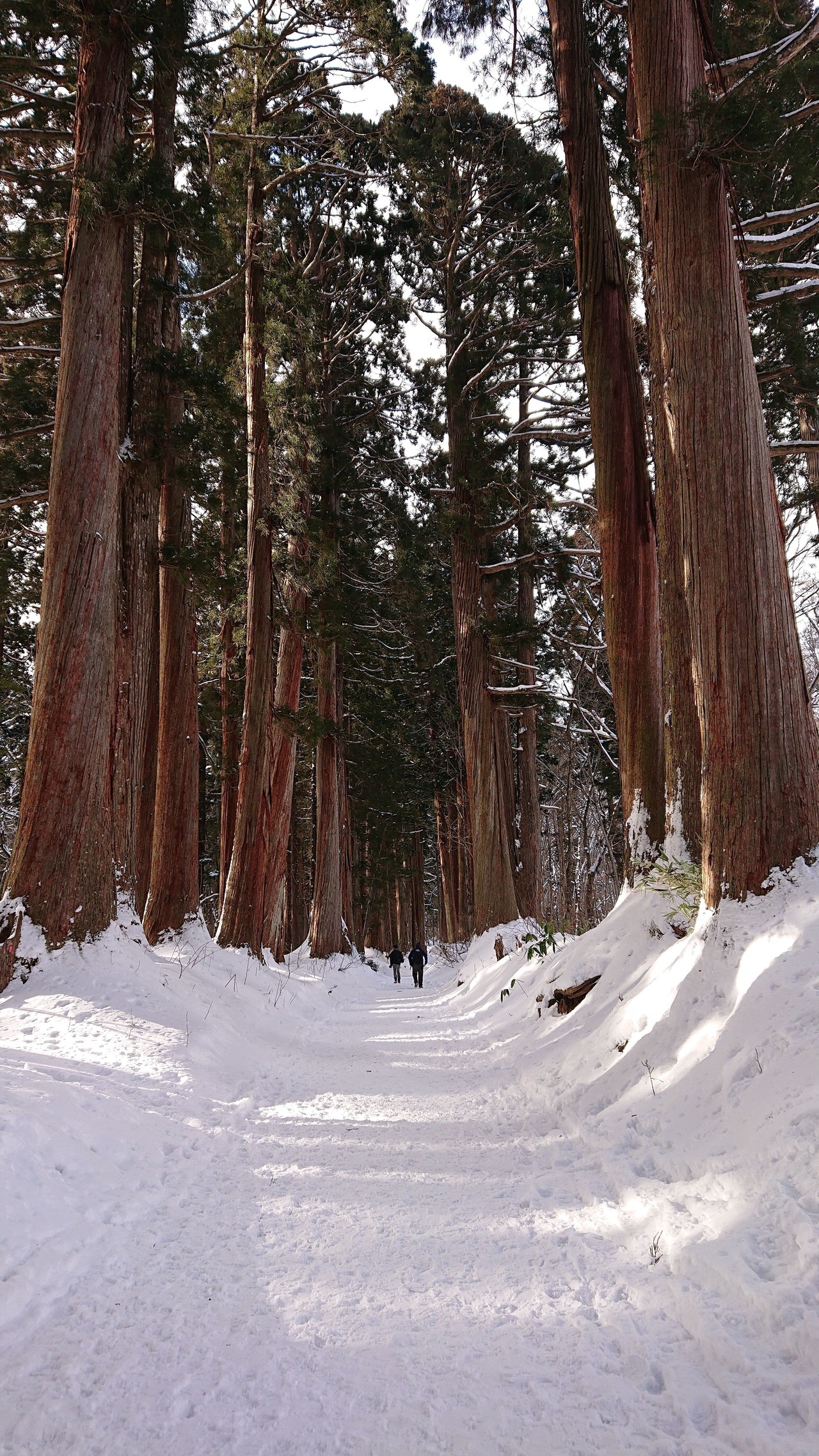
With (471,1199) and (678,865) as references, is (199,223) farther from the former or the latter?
(471,1199)

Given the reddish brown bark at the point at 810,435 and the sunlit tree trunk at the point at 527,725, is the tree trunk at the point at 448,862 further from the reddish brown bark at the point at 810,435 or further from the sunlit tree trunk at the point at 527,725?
the reddish brown bark at the point at 810,435

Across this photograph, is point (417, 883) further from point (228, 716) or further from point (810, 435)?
point (810, 435)

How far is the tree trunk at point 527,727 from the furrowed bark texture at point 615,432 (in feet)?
21.3

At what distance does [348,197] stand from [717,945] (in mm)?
15962

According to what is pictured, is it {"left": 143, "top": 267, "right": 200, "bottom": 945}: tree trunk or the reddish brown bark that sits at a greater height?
the reddish brown bark

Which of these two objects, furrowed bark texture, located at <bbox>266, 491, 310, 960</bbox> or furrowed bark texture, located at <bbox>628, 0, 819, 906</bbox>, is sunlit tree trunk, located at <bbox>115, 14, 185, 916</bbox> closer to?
furrowed bark texture, located at <bbox>266, 491, 310, 960</bbox>

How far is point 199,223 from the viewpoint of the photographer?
8711mm

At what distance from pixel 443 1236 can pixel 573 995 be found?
11.5ft

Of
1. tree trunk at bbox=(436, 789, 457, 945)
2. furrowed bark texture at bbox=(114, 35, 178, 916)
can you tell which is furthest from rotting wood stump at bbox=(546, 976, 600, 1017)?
tree trunk at bbox=(436, 789, 457, 945)

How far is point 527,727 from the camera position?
52.6 feet

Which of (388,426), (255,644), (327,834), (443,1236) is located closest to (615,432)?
(255,644)

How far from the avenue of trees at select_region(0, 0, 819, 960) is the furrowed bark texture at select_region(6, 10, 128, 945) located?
33mm

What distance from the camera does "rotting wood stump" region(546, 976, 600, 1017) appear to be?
627cm

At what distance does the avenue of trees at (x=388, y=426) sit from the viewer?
490 cm
